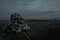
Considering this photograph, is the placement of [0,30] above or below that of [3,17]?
below

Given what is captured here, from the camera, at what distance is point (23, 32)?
3607 millimetres

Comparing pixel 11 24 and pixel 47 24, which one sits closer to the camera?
pixel 11 24

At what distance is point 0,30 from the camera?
144 inches

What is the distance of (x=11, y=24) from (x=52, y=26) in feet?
2.99

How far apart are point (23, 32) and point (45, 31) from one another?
1.72ft

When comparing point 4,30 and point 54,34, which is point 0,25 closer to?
point 4,30

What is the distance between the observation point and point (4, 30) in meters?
3.61

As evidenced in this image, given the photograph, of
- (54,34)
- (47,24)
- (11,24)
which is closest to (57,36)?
(54,34)

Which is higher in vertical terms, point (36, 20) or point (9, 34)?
point (36, 20)

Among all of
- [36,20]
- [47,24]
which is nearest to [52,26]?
[47,24]

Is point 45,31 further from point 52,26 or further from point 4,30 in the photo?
point 4,30

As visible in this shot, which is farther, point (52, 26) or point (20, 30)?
point (52, 26)

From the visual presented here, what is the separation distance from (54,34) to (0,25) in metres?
1.17

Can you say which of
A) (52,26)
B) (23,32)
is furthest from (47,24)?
(23,32)
